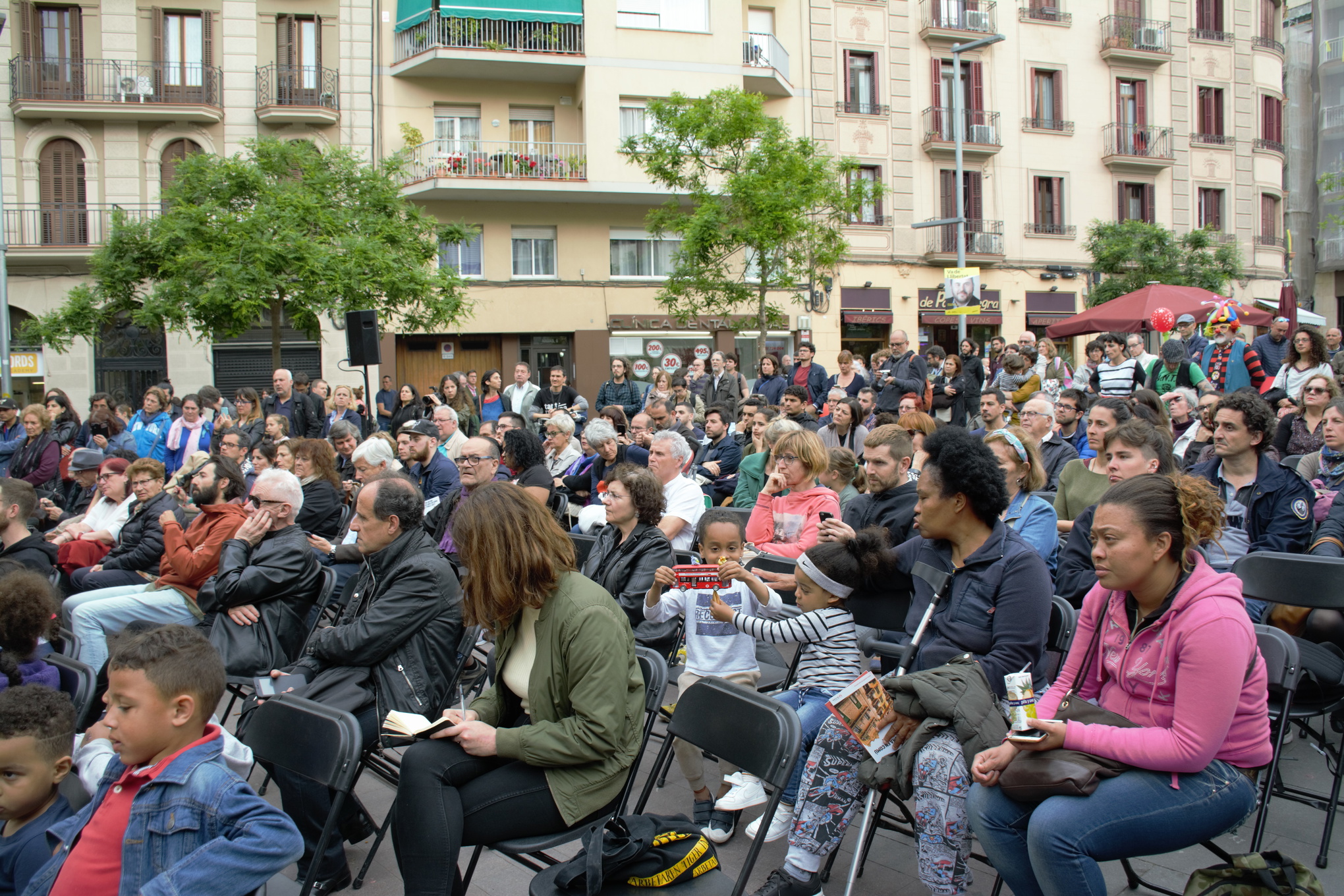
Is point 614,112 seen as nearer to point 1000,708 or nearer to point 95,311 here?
point 95,311

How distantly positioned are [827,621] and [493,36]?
22883 millimetres

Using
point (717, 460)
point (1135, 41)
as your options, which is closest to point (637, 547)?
point (717, 460)

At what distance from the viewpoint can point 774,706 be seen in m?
2.89

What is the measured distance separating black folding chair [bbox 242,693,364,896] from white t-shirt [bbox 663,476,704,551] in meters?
2.72

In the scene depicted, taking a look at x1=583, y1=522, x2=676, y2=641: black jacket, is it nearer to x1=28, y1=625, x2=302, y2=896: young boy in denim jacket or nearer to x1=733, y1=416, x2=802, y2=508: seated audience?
x1=28, y1=625, x2=302, y2=896: young boy in denim jacket

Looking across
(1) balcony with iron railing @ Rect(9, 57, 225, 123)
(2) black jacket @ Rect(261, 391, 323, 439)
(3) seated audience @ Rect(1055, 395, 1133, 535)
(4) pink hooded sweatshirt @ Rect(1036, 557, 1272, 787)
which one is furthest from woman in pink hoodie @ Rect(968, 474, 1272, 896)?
(1) balcony with iron railing @ Rect(9, 57, 225, 123)

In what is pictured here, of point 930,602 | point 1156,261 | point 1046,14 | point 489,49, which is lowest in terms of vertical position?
point 930,602

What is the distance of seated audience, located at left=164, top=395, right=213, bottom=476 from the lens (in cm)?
1123

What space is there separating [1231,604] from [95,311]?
2081 cm

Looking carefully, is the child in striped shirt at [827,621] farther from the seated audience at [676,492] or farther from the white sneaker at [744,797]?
the seated audience at [676,492]

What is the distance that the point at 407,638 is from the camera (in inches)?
149

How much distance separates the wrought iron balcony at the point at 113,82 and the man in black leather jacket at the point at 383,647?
2245 centimetres

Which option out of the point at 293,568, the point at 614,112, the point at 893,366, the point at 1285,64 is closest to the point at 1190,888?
the point at 293,568

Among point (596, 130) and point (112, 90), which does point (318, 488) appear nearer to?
point (596, 130)
